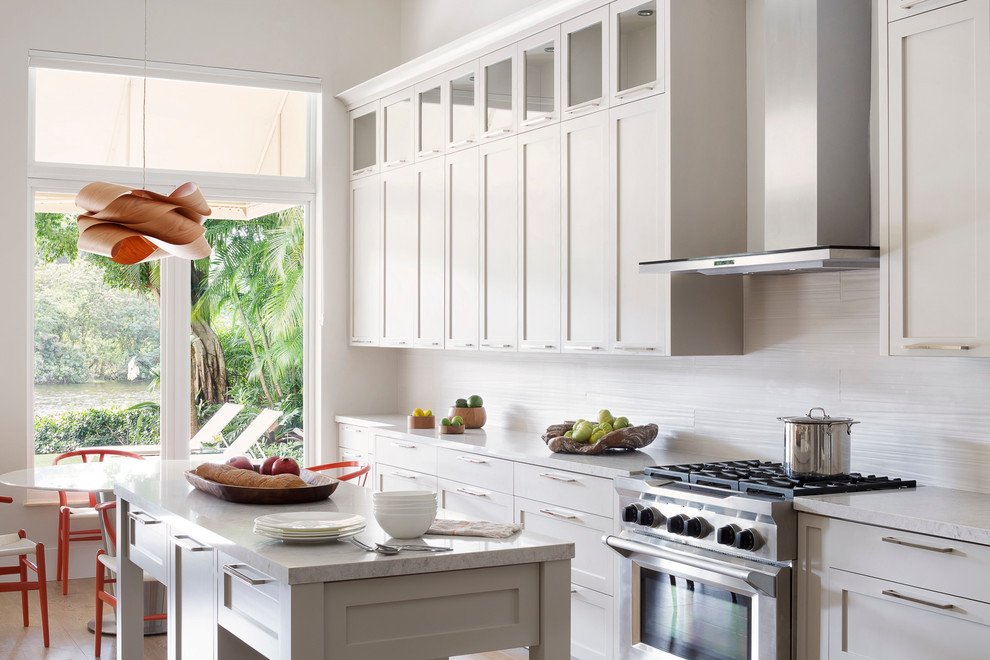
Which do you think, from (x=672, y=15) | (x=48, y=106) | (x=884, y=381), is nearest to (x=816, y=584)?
(x=884, y=381)

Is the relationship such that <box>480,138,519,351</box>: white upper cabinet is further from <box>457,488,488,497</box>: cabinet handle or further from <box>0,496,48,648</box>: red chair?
<box>0,496,48,648</box>: red chair

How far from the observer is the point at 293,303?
668 cm

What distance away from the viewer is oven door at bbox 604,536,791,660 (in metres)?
3.14

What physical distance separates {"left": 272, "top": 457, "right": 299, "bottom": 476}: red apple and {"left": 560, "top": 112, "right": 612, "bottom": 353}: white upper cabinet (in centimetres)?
157

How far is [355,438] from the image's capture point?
627cm

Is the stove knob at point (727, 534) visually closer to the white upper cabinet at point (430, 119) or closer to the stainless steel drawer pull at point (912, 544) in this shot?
the stainless steel drawer pull at point (912, 544)

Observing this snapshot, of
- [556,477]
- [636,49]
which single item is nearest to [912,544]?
[556,477]

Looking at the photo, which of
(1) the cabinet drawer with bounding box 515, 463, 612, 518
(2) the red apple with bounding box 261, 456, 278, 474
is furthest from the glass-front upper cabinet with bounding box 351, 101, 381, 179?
(2) the red apple with bounding box 261, 456, 278, 474

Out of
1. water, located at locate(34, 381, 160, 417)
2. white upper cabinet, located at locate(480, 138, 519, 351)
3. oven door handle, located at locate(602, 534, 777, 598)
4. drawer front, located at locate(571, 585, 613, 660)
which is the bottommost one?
drawer front, located at locate(571, 585, 613, 660)

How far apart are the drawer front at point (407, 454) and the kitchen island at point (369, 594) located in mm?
2325

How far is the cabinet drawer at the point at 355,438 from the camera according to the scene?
238 inches

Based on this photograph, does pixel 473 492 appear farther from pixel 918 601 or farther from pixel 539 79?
pixel 918 601

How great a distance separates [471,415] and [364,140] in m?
2.04

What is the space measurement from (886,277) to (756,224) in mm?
1059
